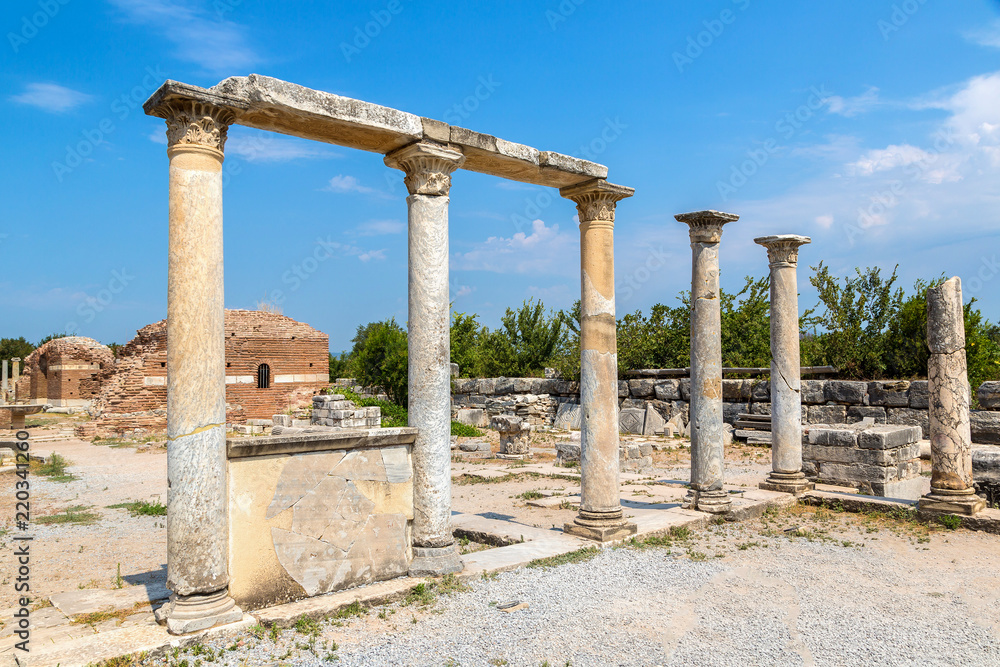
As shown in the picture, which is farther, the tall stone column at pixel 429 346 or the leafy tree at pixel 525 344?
the leafy tree at pixel 525 344

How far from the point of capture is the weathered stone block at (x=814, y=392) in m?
16.0

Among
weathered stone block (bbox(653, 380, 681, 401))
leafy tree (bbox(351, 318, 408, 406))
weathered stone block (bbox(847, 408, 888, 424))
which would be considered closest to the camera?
weathered stone block (bbox(847, 408, 888, 424))

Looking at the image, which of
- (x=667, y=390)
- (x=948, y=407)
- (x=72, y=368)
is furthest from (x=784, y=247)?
(x=72, y=368)

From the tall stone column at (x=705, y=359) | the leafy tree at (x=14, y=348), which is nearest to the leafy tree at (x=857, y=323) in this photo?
the tall stone column at (x=705, y=359)

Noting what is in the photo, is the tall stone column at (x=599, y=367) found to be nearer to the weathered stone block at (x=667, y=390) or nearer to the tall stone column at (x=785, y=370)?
the tall stone column at (x=785, y=370)

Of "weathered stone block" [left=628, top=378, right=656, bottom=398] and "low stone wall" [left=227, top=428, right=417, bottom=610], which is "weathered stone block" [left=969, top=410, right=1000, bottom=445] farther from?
"low stone wall" [left=227, top=428, right=417, bottom=610]

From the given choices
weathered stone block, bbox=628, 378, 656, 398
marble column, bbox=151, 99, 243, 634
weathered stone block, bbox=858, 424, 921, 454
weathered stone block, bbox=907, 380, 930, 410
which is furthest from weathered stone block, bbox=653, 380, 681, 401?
marble column, bbox=151, 99, 243, 634

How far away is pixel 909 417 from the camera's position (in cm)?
1475

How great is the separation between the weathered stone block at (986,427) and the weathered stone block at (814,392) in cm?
299

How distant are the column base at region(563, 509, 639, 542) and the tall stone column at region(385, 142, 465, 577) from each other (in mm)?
1747

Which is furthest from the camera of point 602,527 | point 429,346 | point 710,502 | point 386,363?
point 386,363

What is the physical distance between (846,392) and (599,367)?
10761 millimetres

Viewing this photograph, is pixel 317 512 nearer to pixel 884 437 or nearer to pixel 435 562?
pixel 435 562

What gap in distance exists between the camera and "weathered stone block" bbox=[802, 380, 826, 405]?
52.5 ft
